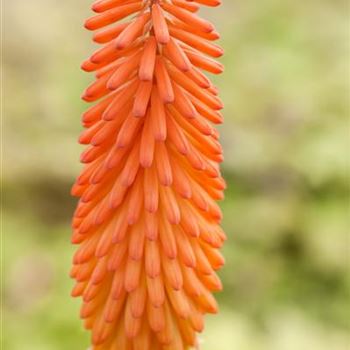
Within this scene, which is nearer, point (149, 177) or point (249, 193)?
point (149, 177)

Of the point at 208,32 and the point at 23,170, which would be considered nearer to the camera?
the point at 208,32

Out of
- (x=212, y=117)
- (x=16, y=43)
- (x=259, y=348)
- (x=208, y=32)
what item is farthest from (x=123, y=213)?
(x=16, y=43)

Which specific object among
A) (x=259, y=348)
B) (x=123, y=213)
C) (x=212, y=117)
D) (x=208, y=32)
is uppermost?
(x=208, y=32)

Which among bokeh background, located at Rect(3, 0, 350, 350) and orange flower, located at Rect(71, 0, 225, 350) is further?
bokeh background, located at Rect(3, 0, 350, 350)

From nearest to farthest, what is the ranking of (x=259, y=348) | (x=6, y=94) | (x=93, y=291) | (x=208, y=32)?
(x=208, y=32) → (x=93, y=291) → (x=259, y=348) → (x=6, y=94)

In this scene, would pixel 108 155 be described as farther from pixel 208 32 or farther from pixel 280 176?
pixel 280 176

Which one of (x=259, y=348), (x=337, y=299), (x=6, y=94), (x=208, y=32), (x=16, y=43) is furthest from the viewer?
(x=16, y=43)
